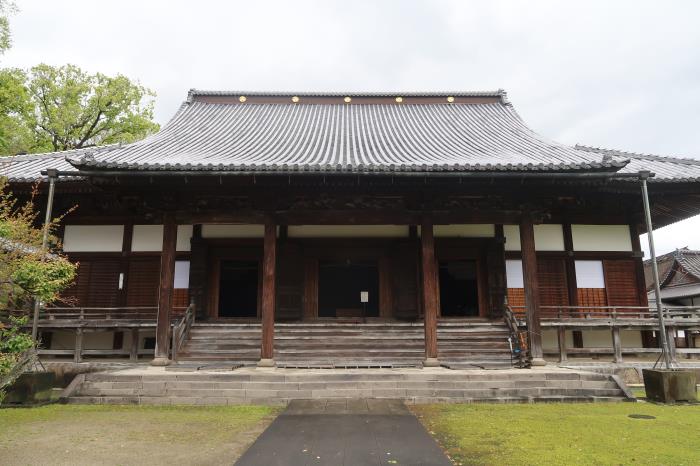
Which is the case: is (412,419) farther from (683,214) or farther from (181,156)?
(683,214)

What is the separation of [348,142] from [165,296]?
24.3 ft

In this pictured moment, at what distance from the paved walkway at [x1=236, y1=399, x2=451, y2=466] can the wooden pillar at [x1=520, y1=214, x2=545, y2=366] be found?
3.74 m

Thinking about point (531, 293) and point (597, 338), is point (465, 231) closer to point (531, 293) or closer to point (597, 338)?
point (531, 293)

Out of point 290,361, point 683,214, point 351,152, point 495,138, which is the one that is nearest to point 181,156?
point 351,152

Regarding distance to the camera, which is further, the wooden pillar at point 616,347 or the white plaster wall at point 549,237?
the white plaster wall at point 549,237

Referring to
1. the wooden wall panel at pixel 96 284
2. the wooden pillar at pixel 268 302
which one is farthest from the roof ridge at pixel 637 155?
the wooden wall panel at pixel 96 284

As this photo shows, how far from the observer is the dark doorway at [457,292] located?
1393 cm

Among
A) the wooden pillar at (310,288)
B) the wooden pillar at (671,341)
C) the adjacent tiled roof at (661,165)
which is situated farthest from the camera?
the wooden pillar at (310,288)

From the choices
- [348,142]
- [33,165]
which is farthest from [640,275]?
[33,165]

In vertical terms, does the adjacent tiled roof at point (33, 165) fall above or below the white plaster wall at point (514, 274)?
above

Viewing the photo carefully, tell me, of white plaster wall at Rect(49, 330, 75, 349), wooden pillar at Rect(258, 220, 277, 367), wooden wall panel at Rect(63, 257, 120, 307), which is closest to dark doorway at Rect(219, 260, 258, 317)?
wooden wall panel at Rect(63, 257, 120, 307)

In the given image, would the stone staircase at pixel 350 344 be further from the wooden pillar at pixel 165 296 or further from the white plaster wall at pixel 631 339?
the white plaster wall at pixel 631 339

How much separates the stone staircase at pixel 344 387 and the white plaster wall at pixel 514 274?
4.16 m

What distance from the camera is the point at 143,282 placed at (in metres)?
12.3
